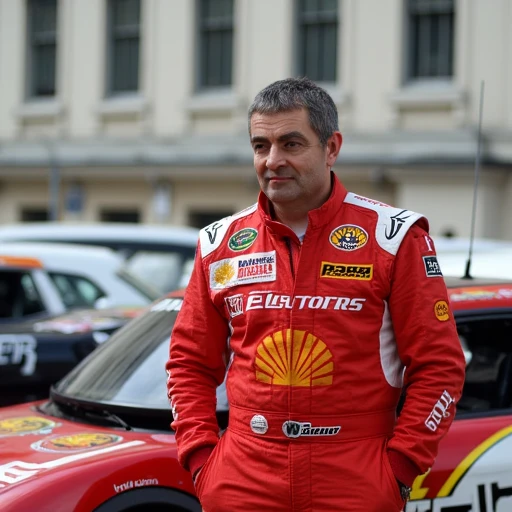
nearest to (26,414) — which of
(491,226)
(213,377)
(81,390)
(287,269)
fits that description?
(81,390)

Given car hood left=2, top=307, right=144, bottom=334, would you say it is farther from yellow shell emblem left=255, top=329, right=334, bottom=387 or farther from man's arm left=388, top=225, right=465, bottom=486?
man's arm left=388, top=225, right=465, bottom=486

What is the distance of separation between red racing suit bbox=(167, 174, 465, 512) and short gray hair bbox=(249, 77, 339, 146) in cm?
18

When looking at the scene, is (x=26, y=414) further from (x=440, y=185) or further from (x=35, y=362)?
(x=440, y=185)

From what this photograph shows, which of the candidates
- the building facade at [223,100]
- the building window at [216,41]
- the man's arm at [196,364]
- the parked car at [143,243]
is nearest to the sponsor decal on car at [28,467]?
the man's arm at [196,364]

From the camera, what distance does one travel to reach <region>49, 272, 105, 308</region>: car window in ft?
25.4

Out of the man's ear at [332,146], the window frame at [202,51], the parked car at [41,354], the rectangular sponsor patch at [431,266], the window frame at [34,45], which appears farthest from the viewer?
the window frame at [34,45]

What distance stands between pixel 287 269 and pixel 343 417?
42cm

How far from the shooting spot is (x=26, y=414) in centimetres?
442

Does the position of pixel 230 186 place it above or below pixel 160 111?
below

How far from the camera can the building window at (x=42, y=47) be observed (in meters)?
20.9

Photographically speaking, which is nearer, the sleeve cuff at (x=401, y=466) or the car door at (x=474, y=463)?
the sleeve cuff at (x=401, y=466)

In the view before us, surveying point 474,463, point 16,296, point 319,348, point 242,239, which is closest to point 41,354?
point 16,296

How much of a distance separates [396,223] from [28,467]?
1.49 metres

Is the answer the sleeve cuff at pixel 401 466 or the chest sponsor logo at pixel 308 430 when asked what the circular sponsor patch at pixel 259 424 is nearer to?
the chest sponsor logo at pixel 308 430
